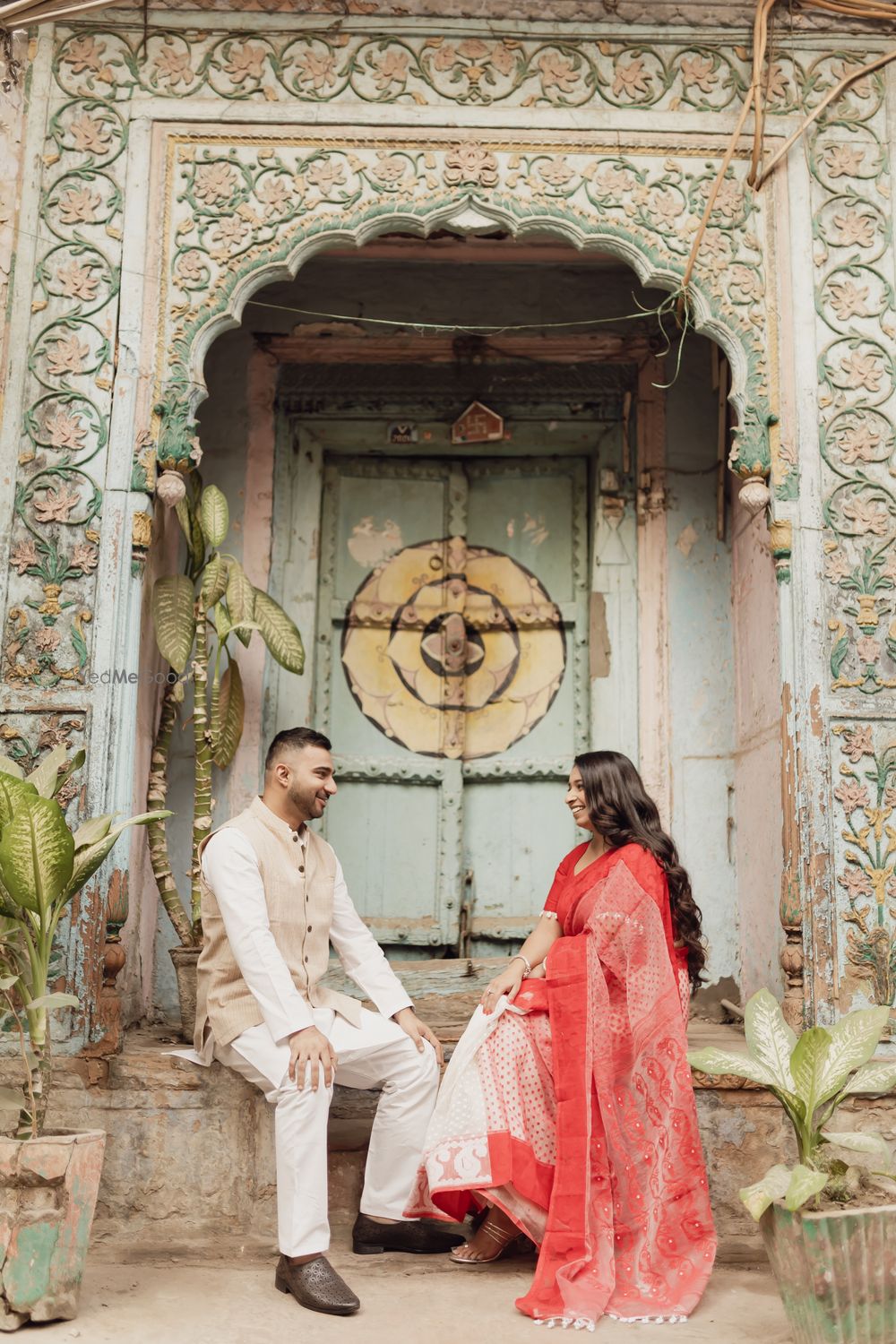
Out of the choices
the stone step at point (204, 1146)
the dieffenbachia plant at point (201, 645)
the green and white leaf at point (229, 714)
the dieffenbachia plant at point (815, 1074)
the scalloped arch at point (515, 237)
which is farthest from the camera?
the green and white leaf at point (229, 714)

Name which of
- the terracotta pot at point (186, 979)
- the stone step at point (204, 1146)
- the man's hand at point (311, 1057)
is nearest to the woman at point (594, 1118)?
the man's hand at point (311, 1057)

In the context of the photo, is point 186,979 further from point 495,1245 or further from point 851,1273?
point 851,1273

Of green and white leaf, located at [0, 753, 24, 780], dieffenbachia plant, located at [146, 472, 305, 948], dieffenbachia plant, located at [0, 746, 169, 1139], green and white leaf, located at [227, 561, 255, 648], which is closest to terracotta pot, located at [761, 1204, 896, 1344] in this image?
dieffenbachia plant, located at [0, 746, 169, 1139]

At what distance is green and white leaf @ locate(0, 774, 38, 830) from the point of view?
3.01 meters

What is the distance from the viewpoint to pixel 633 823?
11.5 ft

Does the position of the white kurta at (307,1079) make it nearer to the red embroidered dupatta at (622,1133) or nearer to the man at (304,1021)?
the man at (304,1021)

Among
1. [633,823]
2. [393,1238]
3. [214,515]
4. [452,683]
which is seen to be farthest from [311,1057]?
[452,683]

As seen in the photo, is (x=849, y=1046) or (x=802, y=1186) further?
(x=849, y=1046)

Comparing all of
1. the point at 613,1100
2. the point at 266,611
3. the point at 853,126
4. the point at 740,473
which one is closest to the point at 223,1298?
the point at 613,1100

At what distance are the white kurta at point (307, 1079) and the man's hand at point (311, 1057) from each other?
18 millimetres

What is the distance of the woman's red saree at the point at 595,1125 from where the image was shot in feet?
9.76

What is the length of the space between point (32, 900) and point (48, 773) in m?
0.44

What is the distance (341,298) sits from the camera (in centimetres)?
506

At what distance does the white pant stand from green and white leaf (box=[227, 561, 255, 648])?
58.0 inches
